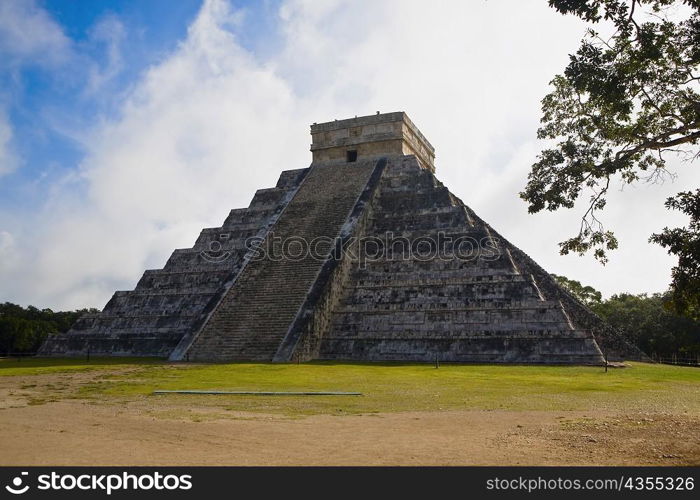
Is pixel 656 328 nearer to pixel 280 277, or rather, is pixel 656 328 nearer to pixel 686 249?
pixel 280 277

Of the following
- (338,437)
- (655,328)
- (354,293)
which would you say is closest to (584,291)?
(655,328)

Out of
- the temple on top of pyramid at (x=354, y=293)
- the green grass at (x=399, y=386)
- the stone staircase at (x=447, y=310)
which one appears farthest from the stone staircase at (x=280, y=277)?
the green grass at (x=399, y=386)

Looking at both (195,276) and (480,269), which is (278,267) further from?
(480,269)

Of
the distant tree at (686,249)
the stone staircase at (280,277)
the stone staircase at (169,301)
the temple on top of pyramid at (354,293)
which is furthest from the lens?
the stone staircase at (169,301)

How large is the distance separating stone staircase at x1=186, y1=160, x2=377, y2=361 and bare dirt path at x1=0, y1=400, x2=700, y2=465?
9640mm

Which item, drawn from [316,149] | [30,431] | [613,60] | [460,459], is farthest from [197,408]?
[316,149]

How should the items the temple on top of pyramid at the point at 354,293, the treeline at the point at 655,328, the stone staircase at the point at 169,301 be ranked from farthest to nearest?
the treeline at the point at 655,328, the stone staircase at the point at 169,301, the temple on top of pyramid at the point at 354,293

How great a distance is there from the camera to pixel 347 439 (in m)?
6.12

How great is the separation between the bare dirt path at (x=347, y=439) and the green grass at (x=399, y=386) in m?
0.96

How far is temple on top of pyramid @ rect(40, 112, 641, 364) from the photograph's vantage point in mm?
17094

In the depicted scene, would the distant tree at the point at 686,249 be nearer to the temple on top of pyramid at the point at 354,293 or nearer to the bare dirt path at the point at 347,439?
the bare dirt path at the point at 347,439

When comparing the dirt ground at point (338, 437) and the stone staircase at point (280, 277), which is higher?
the stone staircase at point (280, 277)

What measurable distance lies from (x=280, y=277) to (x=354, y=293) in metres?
2.56

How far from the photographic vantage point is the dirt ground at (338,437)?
521 cm
